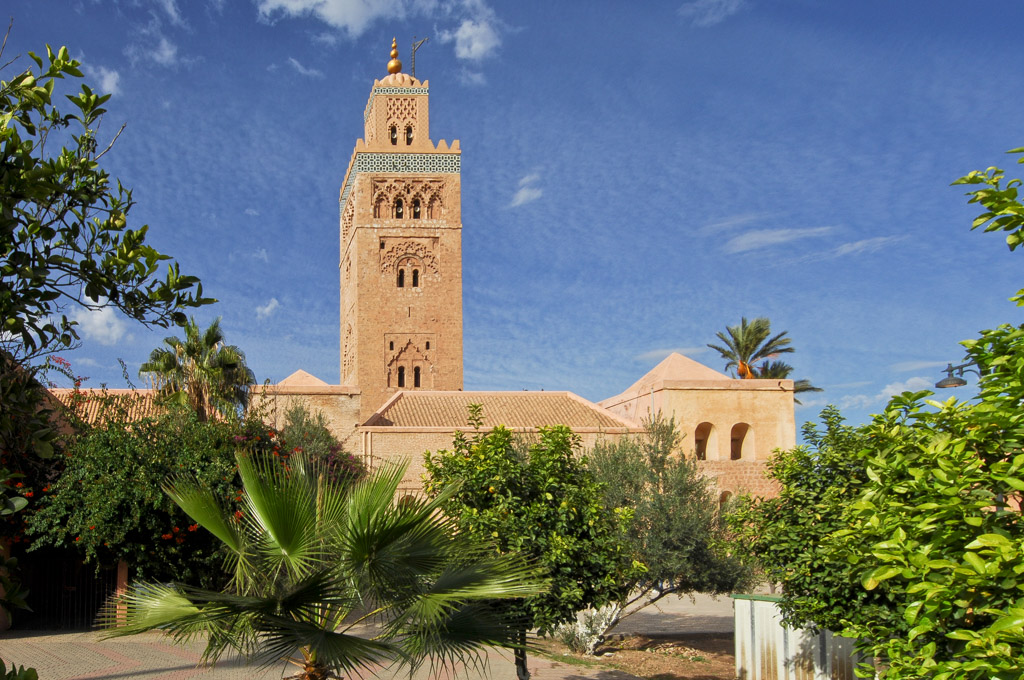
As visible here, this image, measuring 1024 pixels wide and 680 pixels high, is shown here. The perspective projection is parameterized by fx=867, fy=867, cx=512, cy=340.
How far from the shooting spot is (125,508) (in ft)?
41.9

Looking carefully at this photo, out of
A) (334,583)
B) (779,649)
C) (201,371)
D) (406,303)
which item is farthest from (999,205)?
(406,303)

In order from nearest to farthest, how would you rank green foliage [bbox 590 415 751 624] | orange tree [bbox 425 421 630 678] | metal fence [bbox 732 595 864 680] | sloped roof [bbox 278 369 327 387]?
orange tree [bbox 425 421 630 678], metal fence [bbox 732 595 864 680], green foliage [bbox 590 415 751 624], sloped roof [bbox 278 369 327 387]

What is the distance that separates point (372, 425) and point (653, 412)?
798cm

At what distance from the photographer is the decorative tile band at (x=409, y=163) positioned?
119 feet

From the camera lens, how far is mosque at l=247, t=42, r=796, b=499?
89.2ft

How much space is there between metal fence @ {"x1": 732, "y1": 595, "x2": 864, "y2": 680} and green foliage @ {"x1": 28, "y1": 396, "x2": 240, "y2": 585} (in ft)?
24.8

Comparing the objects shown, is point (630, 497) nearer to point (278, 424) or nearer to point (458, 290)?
point (278, 424)

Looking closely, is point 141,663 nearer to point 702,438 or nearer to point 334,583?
point 334,583

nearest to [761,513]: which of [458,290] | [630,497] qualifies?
[630,497]

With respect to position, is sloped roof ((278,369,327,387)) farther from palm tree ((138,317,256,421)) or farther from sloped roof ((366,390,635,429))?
palm tree ((138,317,256,421))

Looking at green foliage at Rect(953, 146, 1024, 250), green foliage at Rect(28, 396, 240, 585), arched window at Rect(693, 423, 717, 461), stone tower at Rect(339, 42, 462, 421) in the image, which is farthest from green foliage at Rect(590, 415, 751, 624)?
stone tower at Rect(339, 42, 462, 421)

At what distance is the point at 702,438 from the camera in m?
26.5

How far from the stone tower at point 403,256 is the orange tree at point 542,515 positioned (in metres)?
26.5

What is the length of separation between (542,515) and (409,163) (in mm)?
30482
